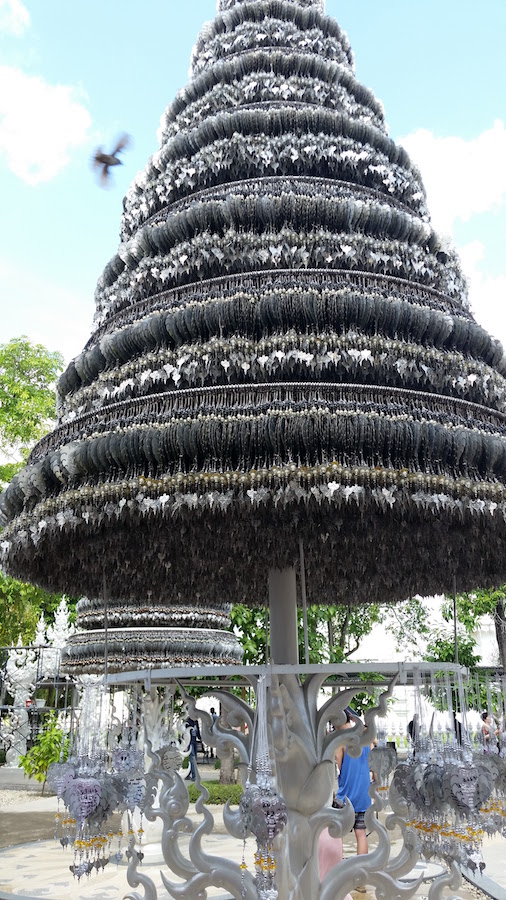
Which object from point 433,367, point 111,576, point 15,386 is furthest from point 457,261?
point 15,386

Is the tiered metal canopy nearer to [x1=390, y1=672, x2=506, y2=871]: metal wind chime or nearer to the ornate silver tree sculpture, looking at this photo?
the ornate silver tree sculpture

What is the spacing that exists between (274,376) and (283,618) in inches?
74.0

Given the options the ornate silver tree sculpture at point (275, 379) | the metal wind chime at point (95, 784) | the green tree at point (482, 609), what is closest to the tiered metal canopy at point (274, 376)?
the ornate silver tree sculpture at point (275, 379)

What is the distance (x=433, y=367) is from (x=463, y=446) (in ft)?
2.00

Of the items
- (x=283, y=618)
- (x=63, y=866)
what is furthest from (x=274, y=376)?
(x=63, y=866)

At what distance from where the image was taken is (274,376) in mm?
3646

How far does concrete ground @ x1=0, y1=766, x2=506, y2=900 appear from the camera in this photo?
7465 millimetres

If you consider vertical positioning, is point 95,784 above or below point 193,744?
above

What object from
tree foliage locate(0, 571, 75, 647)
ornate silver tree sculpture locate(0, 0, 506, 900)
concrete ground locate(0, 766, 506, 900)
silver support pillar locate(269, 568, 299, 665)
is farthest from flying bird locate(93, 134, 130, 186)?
tree foliage locate(0, 571, 75, 647)

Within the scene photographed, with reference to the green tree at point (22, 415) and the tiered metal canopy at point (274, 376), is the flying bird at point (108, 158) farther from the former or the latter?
the green tree at point (22, 415)

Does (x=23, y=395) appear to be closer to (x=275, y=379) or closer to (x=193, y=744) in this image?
(x=193, y=744)

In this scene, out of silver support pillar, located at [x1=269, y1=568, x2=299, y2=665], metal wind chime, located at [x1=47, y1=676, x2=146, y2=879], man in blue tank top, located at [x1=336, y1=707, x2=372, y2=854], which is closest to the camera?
metal wind chime, located at [x1=47, y1=676, x2=146, y2=879]

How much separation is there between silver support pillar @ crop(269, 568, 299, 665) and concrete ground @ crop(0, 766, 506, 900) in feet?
10.5

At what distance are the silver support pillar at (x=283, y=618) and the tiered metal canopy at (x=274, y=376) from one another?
24 centimetres
